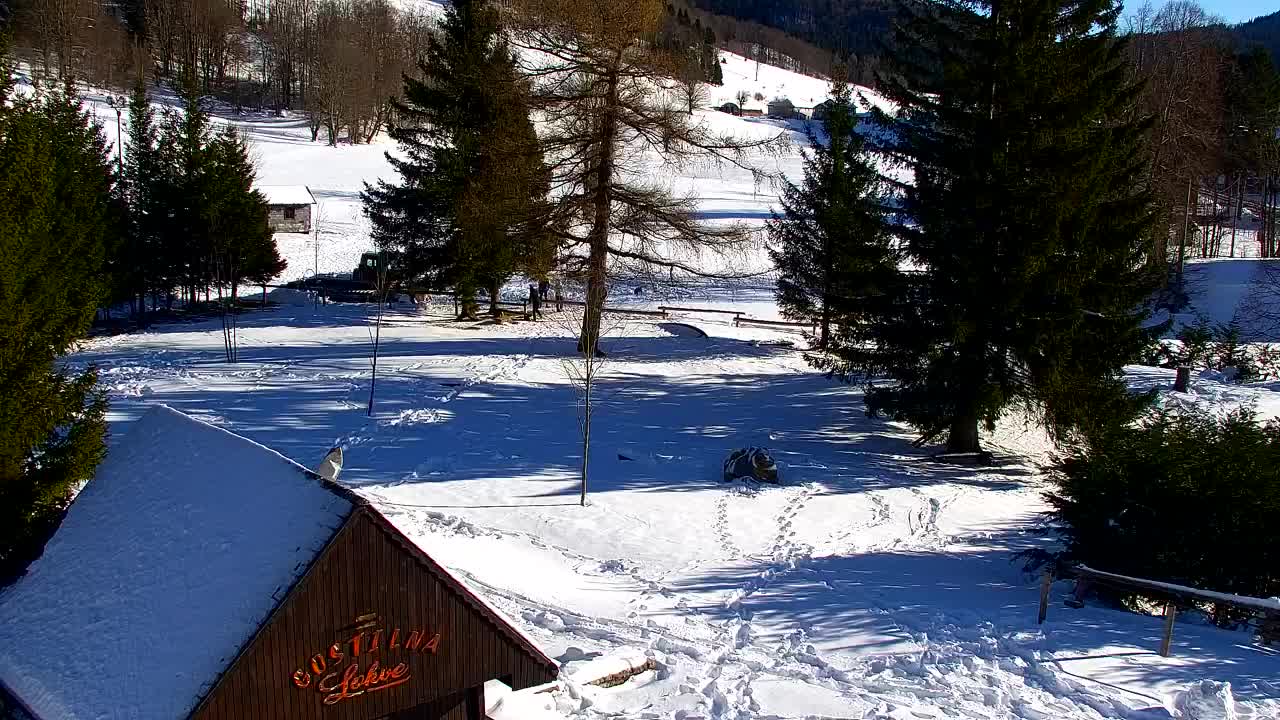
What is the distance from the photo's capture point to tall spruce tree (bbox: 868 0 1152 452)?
18.7 m

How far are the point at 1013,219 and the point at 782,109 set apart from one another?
111 metres

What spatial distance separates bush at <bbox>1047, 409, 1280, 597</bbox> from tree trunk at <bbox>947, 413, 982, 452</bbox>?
6.09 metres

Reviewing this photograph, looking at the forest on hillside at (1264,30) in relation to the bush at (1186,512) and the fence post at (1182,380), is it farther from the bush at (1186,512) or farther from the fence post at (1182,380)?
the bush at (1186,512)

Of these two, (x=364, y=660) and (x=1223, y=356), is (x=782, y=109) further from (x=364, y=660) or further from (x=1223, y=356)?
(x=364, y=660)

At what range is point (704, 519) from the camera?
16.4 meters

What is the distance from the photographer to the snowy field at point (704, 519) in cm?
1082

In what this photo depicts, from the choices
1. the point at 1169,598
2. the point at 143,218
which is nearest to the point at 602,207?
the point at 1169,598

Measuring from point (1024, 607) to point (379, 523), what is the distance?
10174 millimetres

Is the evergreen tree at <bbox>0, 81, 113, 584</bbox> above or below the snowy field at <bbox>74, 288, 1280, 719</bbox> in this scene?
above

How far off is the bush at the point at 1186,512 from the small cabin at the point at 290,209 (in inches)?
2029

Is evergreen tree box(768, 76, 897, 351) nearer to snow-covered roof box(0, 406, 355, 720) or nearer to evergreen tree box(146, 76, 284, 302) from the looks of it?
snow-covered roof box(0, 406, 355, 720)

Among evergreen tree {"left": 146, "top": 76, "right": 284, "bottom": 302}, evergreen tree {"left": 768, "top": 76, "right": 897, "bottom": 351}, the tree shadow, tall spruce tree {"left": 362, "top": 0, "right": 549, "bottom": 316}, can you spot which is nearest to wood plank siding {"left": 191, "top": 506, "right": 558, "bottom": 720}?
the tree shadow

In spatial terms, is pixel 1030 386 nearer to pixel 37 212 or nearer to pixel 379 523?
pixel 379 523

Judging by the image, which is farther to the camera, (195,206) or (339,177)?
(339,177)
